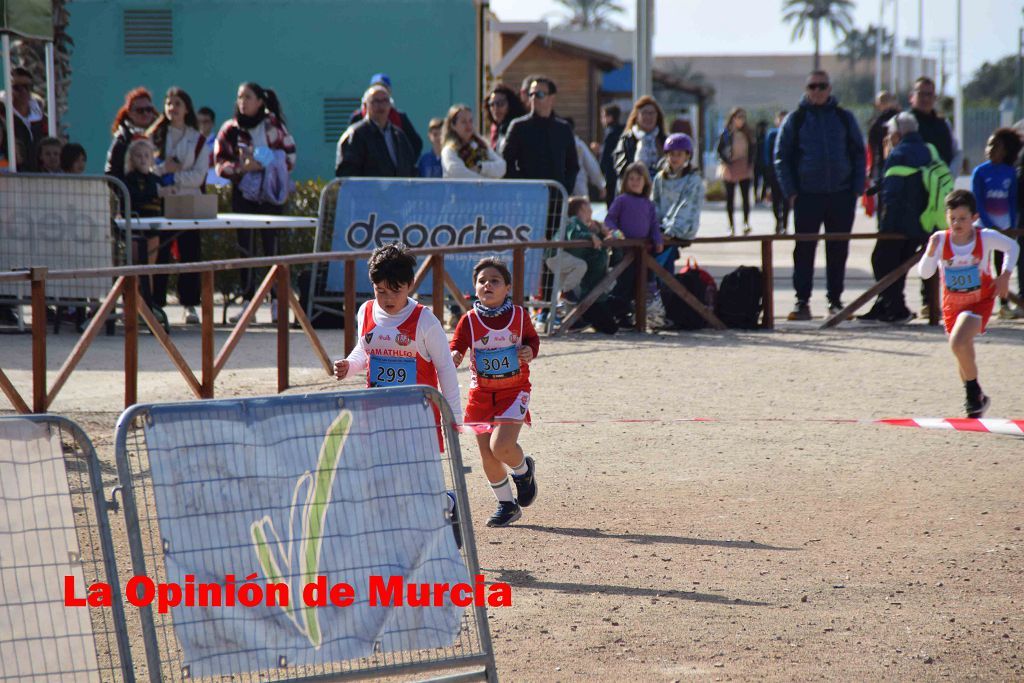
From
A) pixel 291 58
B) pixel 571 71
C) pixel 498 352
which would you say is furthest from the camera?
pixel 571 71

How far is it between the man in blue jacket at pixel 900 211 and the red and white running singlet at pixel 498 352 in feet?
24.7

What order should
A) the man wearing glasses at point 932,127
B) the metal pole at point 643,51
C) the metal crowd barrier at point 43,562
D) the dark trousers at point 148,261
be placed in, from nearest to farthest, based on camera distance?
the metal crowd barrier at point 43,562 → the dark trousers at point 148,261 → the man wearing glasses at point 932,127 → the metal pole at point 643,51

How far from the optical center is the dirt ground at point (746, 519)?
475 centimetres

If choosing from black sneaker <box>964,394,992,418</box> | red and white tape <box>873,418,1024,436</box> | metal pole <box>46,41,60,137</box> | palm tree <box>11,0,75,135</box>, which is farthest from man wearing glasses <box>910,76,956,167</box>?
palm tree <box>11,0,75,135</box>

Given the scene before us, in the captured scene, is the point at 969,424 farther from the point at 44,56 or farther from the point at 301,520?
the point at 44,56

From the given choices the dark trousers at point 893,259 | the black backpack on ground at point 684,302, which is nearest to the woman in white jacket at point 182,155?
the black backpack on ground at point 684,302

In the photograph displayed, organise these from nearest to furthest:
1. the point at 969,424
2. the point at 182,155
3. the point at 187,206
→ the point at 969,424 < the point at 187,206 < the point at 182,155

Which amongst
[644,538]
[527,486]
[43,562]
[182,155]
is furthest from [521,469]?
[182,155]

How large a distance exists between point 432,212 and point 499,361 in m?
6.24

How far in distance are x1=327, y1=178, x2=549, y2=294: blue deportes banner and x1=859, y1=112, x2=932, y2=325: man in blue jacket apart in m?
3.24

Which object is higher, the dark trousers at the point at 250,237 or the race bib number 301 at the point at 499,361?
the dark trousers at the point at 250,237

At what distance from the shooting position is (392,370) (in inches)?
231

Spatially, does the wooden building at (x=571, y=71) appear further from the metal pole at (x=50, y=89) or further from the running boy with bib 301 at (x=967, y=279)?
the running boy with bib 301 at (x=967, y=279)

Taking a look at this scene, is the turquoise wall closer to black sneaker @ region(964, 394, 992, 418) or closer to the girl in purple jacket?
the girl in purple jacket
